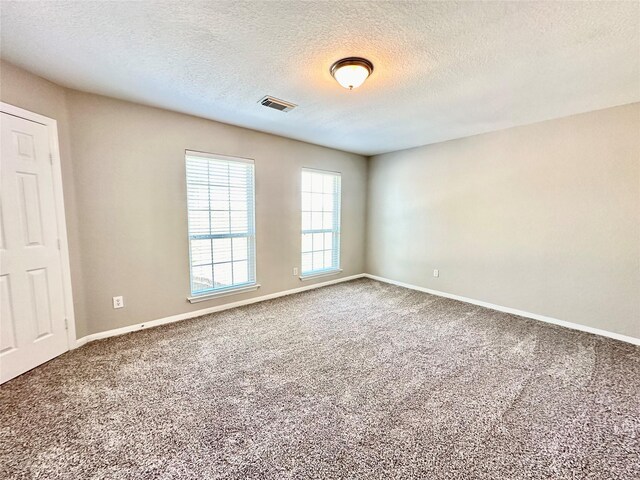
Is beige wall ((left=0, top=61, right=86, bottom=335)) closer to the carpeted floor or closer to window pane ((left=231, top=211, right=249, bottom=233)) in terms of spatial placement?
the carpeted floor

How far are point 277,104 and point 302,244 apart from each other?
7.54 feet

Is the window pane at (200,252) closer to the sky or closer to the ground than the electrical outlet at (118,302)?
closer to the sky

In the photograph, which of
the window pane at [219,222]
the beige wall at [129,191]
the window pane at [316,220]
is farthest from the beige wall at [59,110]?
the window pane at [316,220]

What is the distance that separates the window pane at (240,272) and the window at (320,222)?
1028 mm

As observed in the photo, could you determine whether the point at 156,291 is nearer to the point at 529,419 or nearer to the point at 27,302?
the point at 27,302

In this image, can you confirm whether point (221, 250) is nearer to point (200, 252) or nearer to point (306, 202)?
point (200, 252)

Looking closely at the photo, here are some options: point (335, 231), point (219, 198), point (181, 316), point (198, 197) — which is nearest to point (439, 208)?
point (335, 231)

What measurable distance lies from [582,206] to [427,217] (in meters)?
1.87

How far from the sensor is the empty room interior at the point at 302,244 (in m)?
1.54

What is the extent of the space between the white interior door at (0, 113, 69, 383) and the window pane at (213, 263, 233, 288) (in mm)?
1508

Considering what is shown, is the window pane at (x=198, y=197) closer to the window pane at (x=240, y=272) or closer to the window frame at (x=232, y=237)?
the window frame at (x=232, y=237)

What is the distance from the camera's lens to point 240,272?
12.6ft

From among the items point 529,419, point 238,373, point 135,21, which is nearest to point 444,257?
point 529,419

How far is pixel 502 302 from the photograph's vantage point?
3.72m
